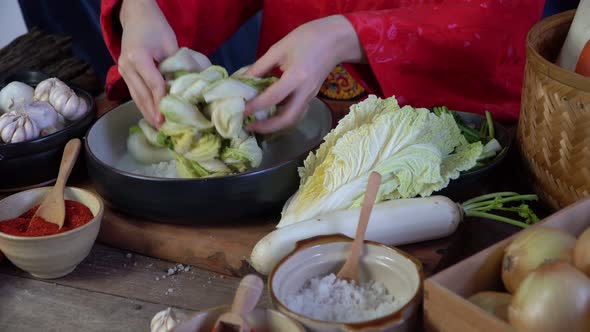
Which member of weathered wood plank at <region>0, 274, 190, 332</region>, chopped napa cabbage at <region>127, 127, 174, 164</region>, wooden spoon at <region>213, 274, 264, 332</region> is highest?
wooden spoon at <region>213, 274, 264, 332</region>

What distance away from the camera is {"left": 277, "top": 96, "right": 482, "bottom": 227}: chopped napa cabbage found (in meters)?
1.11

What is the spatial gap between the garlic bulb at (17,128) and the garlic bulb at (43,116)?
0.02 meters

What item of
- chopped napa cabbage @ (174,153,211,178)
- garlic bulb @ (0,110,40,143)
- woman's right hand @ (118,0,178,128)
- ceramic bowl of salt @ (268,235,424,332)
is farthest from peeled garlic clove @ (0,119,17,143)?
ceramic bowl of salt @ (268,235,424,332)

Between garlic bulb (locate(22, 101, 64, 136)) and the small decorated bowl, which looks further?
garlic bulb (locate(22, 101, 64, 136))

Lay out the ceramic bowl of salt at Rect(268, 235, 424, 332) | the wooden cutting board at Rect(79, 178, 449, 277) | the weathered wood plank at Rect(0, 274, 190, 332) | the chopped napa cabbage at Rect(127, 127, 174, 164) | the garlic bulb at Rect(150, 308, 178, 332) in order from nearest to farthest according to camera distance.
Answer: the ceramic bowl of salt at Rect(268, 235, 424, 332) → the garlic bulb at Rect(150, 308, 178, 332) → the weathered wood plank at Rect(0, 274, 190, 332) → the wooden cutting board at Rect(79, 178, 449, 277) → the chopped napa cabbage at Rect(127, 127, 174, 164)

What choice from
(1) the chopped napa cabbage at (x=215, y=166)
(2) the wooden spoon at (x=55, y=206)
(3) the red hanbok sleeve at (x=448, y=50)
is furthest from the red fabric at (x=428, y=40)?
(2) the wooden spoon at (x=55, y=206)

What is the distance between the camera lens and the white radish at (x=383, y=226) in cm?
103

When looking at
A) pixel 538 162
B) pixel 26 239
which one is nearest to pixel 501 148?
pixel 538 162

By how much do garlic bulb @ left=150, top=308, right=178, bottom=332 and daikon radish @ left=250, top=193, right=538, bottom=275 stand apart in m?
0.18

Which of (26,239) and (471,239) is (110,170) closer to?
(26,239)

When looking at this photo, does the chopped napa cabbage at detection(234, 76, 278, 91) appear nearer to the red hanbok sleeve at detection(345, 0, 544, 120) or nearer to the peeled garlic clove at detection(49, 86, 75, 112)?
the red hanbok sleeve at detection(345, 0, 544, 120)

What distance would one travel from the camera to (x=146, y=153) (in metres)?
1.31

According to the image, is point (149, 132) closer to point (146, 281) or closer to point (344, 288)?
point (146, 281)

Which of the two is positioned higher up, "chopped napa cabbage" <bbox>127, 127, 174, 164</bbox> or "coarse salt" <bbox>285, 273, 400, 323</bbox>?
"coarse salt" <bbox>285, 273, 400, 323</bbox>
